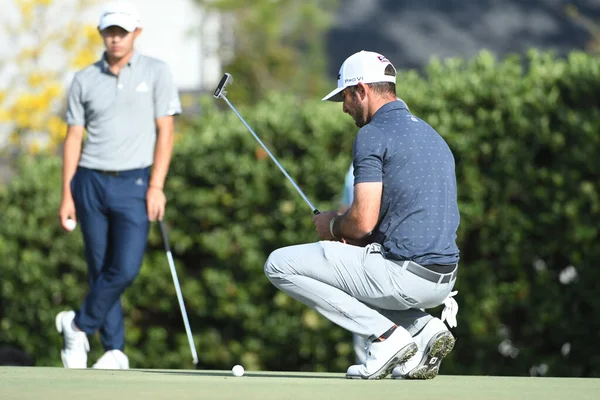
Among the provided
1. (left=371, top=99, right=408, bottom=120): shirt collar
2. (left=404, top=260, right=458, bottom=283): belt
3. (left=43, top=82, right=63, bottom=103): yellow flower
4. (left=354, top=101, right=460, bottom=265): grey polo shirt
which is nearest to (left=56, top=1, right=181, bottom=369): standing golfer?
(left=371, top=99, right=408, bottom=120): shirt collar

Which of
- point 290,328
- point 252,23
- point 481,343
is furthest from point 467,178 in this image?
point 252,23

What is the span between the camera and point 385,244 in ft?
19.0

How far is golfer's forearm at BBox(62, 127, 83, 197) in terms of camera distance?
7480 millimetres

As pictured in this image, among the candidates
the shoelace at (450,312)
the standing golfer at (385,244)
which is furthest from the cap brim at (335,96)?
the shoelace at (450,312)

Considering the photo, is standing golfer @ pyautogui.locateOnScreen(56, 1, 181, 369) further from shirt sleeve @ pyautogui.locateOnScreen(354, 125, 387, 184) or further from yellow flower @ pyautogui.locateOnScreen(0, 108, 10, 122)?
yellow flower @ pyautogui.locateOnScreen(0, 108, 10, 122)

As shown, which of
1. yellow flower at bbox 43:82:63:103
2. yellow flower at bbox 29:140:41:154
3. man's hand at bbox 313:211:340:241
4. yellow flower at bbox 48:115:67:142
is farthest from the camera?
yellow flower at bbox 43:82:63:103

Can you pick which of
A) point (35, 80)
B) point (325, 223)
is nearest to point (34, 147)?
point (35, 80)

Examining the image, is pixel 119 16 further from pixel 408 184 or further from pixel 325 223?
pixel 408 184

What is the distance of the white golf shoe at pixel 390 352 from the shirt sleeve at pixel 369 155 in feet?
2.52

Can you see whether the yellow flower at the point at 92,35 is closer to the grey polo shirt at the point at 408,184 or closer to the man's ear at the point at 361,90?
the man's ear at the point at 361,90

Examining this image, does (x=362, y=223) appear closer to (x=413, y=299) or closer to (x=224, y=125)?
(x=413, y=299)

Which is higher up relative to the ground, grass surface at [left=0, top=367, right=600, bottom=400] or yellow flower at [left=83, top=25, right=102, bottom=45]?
grass surface at [left=0, top=367, right=600, bottom=400]

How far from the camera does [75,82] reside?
24.7ft

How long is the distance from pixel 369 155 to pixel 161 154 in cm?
221
